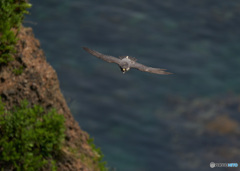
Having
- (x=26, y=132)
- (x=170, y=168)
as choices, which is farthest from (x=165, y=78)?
(x=26, y=132)

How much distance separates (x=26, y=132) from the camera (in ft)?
42.1

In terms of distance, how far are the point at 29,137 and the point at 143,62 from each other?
12.7 m

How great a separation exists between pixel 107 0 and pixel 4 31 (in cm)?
1605

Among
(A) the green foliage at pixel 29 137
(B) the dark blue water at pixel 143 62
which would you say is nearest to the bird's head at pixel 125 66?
(A) the green foliage at pixel 29 137

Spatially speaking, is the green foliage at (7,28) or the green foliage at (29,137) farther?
the green foliage at (7,28)

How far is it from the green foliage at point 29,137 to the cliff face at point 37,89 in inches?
12.5

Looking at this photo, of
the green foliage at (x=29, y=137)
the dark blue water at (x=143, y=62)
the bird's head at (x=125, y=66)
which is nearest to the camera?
the bird's head at (x=125, y=66)

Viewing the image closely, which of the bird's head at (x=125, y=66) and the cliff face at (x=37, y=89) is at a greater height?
the cliff face at (x=37, y=89)

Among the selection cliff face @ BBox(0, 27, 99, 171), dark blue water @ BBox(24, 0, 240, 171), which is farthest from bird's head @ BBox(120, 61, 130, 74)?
dark blue water @ BBox(24, 0, 240, 171)

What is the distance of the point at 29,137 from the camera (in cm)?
1281

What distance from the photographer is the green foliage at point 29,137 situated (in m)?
12.7

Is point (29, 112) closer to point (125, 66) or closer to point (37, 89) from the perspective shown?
point (37, 89)

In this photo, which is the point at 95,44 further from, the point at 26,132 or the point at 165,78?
the point at 26,132

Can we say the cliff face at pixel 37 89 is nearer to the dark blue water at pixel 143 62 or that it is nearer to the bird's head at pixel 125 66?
the bird's head at pixel 125 66
